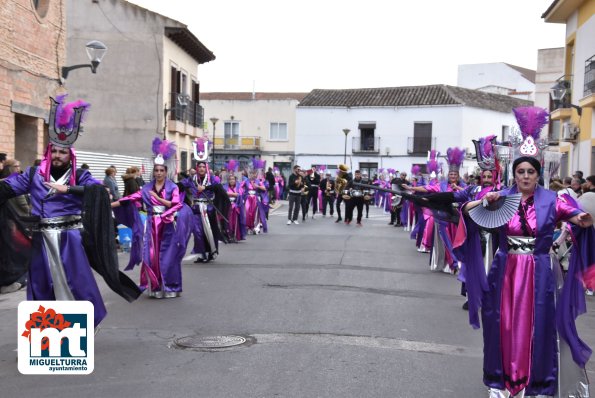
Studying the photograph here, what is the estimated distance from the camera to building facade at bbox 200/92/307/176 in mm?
58031

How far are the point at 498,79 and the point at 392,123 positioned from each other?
15240 millimetres

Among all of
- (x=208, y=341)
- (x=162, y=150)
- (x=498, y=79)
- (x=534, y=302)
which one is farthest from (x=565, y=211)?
(x=498, y=79)

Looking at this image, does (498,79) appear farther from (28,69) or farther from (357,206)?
(28,69)

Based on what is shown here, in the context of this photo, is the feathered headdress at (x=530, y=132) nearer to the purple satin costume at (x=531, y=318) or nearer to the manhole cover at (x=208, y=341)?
the purple satin costume at (x=531, y=318)

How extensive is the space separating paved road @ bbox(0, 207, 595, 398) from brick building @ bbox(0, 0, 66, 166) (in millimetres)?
6056

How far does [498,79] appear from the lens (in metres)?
62.2

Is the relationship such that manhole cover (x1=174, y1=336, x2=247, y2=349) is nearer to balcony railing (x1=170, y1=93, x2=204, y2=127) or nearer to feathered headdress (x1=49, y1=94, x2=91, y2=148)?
feathered headdress (x1=49, y1=94, x2=91, y2=148)

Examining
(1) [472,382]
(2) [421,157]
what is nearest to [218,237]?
(1) [472,382]

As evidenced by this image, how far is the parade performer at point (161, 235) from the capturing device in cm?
941

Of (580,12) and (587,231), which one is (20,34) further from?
(580,12)

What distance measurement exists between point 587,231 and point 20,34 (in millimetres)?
13730

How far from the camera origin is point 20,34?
15539 mm

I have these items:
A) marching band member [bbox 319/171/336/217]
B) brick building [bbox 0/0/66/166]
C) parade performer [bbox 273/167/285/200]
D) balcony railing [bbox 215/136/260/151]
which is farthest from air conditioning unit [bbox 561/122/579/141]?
balcony railing [bbox 215/136/260/151]

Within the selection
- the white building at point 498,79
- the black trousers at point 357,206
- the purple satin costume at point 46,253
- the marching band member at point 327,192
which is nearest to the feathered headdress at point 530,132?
the purple satin costume at point 46,253
